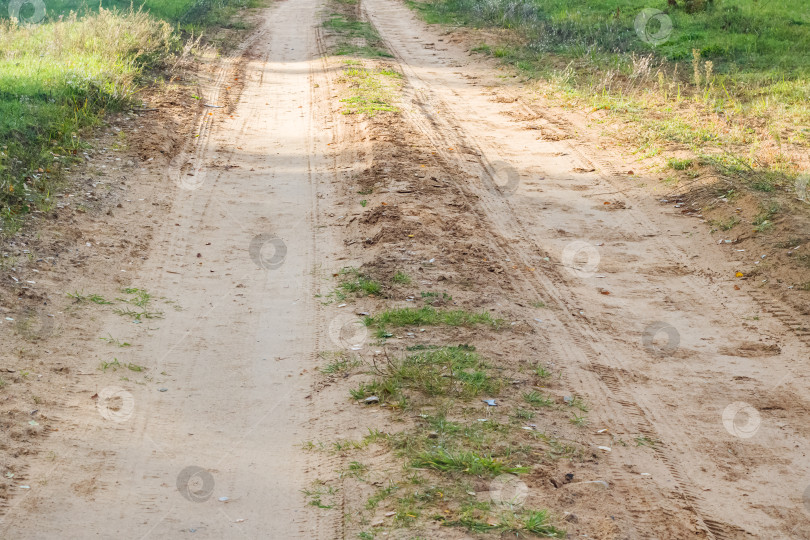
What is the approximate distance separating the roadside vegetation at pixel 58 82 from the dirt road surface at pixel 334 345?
1.34m

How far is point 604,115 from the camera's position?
11992 millimetres

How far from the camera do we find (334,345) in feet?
19.3

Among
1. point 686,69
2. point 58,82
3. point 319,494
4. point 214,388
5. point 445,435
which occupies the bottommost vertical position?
point 214,388

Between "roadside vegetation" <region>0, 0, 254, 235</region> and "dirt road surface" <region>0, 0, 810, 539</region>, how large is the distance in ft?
4.40

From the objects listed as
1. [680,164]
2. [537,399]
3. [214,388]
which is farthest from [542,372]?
[680,164]

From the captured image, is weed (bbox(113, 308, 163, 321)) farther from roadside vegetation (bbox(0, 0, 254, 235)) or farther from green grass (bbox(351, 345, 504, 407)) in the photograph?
green grass (bbox(351, 345, 504, 407))

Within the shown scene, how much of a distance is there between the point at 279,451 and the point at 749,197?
6301 mm

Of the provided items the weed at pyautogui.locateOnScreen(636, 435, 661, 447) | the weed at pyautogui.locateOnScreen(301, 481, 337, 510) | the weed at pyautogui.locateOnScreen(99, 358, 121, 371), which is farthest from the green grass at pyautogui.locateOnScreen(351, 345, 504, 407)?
the weed at pyautogui.locateOnScreen(99, 358, 121, 371)

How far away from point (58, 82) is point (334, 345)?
7352 mm

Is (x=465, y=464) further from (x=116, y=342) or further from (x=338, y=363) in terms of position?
(x=116, y=342)

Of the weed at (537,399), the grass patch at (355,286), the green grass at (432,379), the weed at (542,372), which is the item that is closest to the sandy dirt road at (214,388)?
the grass patch at (355,286)

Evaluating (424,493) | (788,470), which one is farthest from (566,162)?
(424,493)

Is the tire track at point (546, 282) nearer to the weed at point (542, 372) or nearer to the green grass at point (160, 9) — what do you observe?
the weed at point (542, 372)

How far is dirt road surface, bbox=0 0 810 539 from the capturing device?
164 inches
